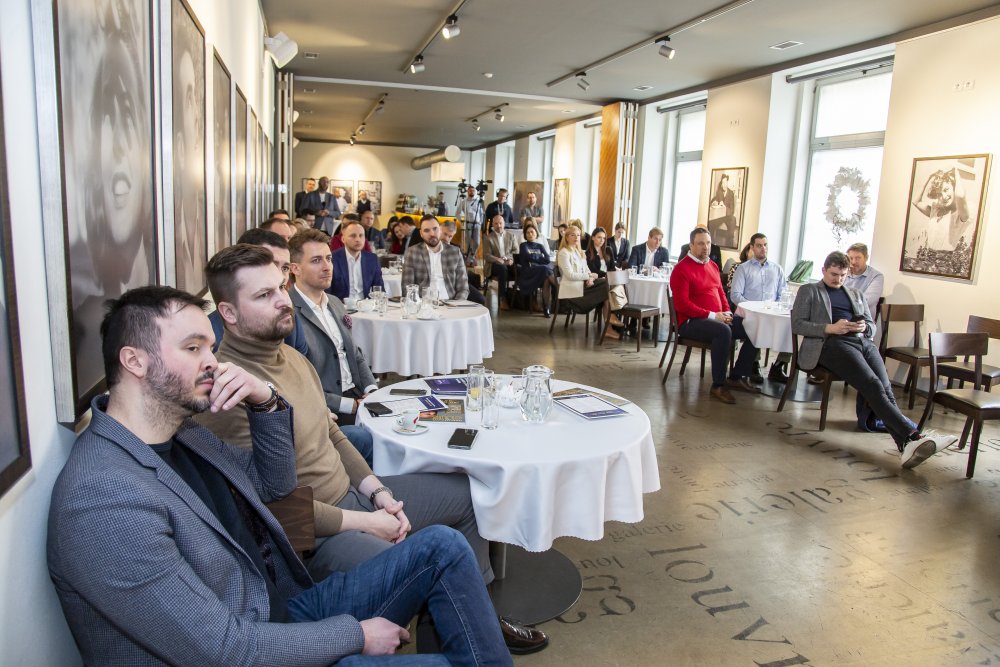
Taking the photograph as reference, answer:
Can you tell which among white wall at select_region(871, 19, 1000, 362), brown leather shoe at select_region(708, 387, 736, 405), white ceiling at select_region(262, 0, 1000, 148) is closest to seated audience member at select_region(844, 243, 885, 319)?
white wall at select_region(871, 19, 1000, 362)

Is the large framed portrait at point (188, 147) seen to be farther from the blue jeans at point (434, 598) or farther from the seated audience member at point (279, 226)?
the seated audience member at point (279, 226)

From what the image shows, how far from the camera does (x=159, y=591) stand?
1.28 metres

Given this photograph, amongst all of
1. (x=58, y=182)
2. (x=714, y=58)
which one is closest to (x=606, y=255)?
(x=714, y=58)

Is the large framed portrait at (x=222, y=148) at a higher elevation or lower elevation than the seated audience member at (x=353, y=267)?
higher

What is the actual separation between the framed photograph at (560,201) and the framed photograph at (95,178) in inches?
568

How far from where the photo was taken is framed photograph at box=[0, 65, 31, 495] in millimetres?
1076

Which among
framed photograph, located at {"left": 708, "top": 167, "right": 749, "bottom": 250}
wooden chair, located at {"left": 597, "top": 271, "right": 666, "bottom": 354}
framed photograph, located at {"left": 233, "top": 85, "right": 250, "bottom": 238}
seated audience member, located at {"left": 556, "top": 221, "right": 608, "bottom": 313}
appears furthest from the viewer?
framed photograph, located at {"left": 708, "top": 167, "right": 749, "bottom": 250}

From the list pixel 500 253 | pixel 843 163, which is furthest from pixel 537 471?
pixel 500 253

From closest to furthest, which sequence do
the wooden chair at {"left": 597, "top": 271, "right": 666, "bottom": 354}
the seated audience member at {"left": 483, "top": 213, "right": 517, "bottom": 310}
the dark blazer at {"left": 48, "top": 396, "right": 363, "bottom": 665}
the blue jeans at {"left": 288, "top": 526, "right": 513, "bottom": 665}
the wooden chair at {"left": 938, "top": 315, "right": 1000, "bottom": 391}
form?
the dark blazer at {"left": 48, "top": 396, "right": 363, "bottom": 665} → the blue jeans at {"left": 288, "top": 526, "right": 513, "bottom": 665} → the wooden chair at {"left": 938, "top": 315, "right": 1000, "bottom": 391} → the wooden chair at {"left": 597, "top": 271, "right": 666, "bottom": 354} → the seated audience member at {"left": 483, "top": 213, "right": 517, "bottom": 310}

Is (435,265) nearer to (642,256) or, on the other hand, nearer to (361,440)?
(361,440)

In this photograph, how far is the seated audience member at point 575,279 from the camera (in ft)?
30.1

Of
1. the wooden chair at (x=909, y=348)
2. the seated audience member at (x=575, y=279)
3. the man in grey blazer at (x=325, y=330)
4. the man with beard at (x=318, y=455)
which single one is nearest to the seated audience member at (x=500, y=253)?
the seated audience member at (x=575, y=279)

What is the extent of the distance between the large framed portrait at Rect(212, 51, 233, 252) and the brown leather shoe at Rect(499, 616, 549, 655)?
8.68ft

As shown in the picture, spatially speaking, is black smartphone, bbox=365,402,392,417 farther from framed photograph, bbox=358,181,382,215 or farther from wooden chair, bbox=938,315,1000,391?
framed photograph, bbox=358,181,382,215
